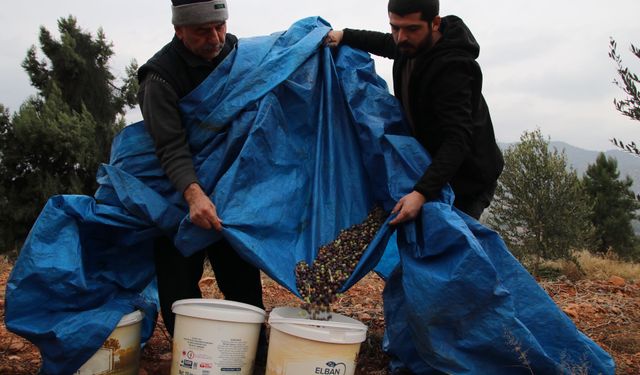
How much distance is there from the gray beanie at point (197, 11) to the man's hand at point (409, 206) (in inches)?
42.2

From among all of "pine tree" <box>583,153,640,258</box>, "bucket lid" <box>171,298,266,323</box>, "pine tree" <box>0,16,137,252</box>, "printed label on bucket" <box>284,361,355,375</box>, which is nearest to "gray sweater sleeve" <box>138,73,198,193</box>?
"bucket lid" <box>171,298,266,323</box>

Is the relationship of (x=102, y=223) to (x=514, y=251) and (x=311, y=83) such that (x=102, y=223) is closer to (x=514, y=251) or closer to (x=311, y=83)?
(x=311, y=83)

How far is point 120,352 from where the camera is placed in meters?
2.49

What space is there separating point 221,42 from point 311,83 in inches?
17.0

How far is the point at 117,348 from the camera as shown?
2.48 metres

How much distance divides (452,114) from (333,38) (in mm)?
753

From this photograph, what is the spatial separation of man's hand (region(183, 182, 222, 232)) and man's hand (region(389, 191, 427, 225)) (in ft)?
2.30

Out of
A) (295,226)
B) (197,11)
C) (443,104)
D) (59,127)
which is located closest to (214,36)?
(197,11)

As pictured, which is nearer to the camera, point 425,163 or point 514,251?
point 425,163

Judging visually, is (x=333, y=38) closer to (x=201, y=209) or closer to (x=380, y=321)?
(x=201, y=209)

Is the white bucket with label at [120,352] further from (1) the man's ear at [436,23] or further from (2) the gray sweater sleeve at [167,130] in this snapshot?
(1) the man's ear at [436,23]

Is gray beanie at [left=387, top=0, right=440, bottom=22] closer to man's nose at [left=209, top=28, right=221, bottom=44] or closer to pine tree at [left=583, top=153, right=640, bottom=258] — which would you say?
man's nose at [left=209, top=28, right=221, bottom=44]

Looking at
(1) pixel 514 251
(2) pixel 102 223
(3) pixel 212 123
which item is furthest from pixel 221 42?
(1) pixel 514 251

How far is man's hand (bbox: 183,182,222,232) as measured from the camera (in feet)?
7.72
